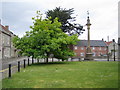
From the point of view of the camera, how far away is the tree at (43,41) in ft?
54.6

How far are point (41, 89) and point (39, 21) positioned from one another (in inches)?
528

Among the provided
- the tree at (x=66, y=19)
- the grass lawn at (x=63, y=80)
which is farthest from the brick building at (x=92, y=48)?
the grass lawn at (x=63, y=80)

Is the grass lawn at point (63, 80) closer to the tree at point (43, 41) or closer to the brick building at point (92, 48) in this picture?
the tree at point (43, 41)

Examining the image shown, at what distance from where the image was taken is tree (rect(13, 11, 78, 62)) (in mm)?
16656

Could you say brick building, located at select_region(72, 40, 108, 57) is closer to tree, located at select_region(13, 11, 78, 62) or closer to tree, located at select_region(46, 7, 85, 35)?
tree, located at select_region(46, 7, 85, 35)

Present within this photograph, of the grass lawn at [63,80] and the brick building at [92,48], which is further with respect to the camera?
the brick building at [92,48]

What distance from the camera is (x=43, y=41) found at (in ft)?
56.1

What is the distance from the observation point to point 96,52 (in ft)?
219

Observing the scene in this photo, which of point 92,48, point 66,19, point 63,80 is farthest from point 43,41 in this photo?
point 92,48

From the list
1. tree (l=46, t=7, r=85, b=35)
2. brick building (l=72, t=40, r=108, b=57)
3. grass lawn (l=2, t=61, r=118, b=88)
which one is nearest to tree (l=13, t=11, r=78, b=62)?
grass lawn (l=2, t=61, r=118, b=88)

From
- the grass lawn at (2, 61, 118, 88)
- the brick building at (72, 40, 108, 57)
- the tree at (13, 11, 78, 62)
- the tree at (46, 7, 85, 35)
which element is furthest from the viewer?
the brick building at (72, 40, 108, 57)

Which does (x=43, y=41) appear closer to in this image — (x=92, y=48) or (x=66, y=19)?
(x=66, y=19)

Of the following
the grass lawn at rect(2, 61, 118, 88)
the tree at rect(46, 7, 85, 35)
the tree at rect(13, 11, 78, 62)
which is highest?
the tree at rect(46, 7, 85, 35)

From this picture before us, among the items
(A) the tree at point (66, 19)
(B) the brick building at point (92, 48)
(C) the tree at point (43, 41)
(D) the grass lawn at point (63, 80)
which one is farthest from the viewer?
(B) the brick building at point (92, 48)
